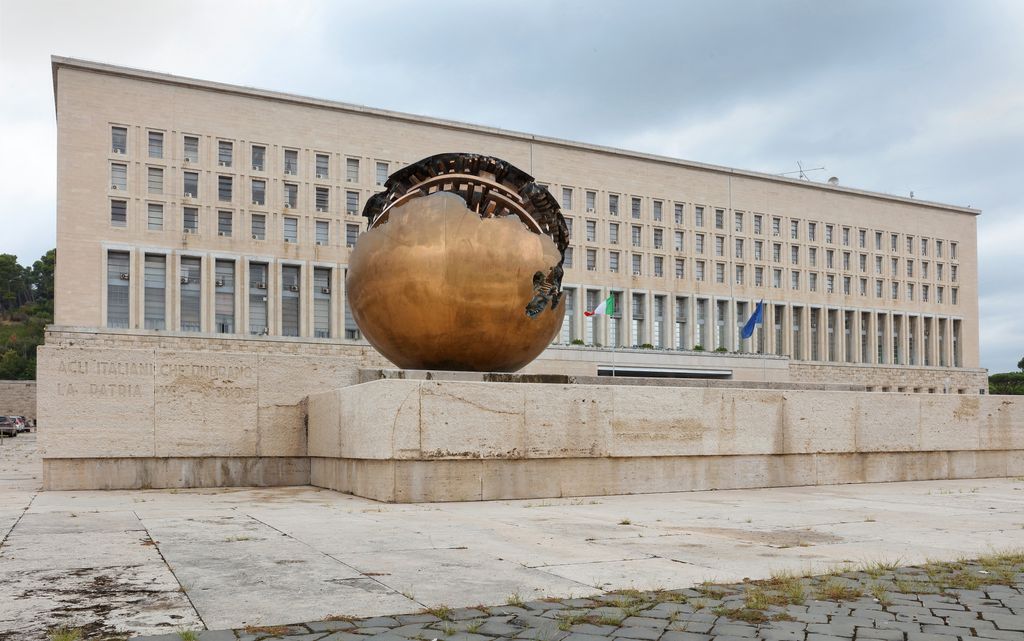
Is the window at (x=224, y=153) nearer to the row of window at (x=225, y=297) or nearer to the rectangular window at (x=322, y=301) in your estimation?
the row of window at (x=225, y=297)

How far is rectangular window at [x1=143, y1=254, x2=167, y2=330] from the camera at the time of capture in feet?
191

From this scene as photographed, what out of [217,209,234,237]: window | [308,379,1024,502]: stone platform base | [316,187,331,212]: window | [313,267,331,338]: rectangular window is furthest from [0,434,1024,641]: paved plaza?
[316,187,331,212]: window

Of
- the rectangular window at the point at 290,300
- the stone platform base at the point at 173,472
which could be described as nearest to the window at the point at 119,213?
the rectangular window at the point at 290,300

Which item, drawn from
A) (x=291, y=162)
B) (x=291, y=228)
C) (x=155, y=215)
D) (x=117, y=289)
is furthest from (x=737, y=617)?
(x=291, y=162)

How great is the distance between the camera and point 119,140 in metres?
57.6

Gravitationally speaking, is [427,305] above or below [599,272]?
below

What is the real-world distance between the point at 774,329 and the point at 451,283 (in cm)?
7211

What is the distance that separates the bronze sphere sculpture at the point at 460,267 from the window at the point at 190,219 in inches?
2017

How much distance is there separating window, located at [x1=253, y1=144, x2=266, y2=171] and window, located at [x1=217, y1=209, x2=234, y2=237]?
12.3 feet

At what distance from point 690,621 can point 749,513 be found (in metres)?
5.20

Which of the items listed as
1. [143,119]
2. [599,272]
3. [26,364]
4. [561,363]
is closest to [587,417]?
[561,363]

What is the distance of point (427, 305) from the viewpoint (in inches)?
451

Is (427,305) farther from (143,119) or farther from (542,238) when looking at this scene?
(143,119)

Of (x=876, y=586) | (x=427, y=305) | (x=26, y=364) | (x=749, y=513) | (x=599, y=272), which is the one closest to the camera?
(x=876, y=586)
